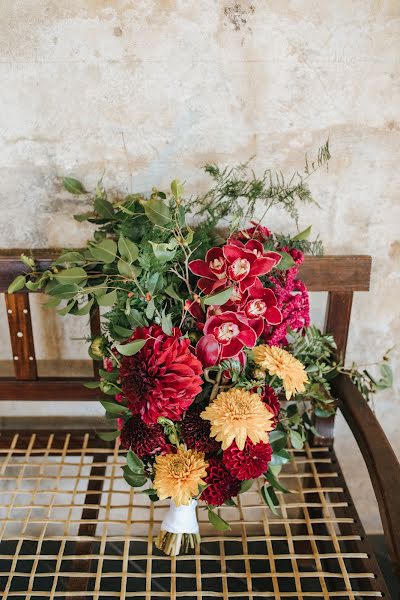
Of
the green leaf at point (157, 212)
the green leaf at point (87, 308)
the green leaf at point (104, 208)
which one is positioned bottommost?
the green leaf at point (87, 308)

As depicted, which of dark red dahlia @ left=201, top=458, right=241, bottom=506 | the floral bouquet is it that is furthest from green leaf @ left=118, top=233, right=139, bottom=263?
dark red dahlia @ left=201, top=458, right=241, bottom=506

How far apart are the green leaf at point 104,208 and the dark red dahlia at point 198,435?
16.2 inches

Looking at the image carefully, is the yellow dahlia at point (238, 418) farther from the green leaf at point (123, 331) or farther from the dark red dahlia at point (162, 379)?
the green leaf at point (123, 331)

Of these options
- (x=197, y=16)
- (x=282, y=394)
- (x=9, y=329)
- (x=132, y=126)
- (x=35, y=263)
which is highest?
(x=197, y=16)

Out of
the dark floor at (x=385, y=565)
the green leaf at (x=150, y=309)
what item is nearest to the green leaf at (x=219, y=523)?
the green leaf at (x=150, y=309)

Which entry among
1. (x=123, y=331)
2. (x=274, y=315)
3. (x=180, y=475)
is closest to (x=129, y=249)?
(x=123, y=331)

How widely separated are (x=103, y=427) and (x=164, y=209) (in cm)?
65

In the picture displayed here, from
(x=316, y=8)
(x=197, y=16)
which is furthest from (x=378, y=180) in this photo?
(x=197, y=16)

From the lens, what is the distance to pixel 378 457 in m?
0.90

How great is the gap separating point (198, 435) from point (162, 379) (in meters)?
0.13

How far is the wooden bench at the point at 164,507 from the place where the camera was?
36.0 inches

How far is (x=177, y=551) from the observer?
930 millimetres

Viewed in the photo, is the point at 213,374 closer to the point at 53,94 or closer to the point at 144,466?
the point at 144,466

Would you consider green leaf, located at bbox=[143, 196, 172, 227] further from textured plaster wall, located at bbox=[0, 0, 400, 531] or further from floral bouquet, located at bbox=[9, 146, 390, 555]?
textured plaster wall, located at bbox=[0, 0, 400, 531]
